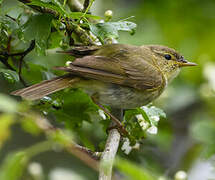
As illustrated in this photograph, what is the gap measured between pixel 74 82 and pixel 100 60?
306 millimetres

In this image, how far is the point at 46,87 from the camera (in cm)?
293

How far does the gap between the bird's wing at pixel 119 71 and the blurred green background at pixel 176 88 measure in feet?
2.24

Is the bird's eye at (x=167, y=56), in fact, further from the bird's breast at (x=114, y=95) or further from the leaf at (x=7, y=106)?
the leaf at (x=7, y=106)

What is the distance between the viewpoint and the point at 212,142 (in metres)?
3.64

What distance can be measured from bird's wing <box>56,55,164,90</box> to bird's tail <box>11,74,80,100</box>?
10cm

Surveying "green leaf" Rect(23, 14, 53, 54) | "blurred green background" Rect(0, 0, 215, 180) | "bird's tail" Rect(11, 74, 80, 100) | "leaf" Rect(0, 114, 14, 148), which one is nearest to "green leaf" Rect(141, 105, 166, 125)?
"bird's tail" Rect(11, 74, 80, 100)

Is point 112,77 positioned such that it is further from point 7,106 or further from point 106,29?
point 7,106

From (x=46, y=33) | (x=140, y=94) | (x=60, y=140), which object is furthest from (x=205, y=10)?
(x=60, y=140)

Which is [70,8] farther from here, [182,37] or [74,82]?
[182,37]

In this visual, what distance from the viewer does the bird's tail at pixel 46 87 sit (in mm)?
2734

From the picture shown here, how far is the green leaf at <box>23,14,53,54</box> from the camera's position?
2730mm

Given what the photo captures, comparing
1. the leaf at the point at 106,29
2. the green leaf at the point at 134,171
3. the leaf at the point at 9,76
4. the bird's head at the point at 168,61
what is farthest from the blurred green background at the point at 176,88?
the green leaf at the point at 134,171

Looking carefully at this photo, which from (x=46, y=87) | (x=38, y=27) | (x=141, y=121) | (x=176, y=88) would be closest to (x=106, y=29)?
(x=38, y=27)

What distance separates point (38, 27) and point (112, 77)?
0.89m
